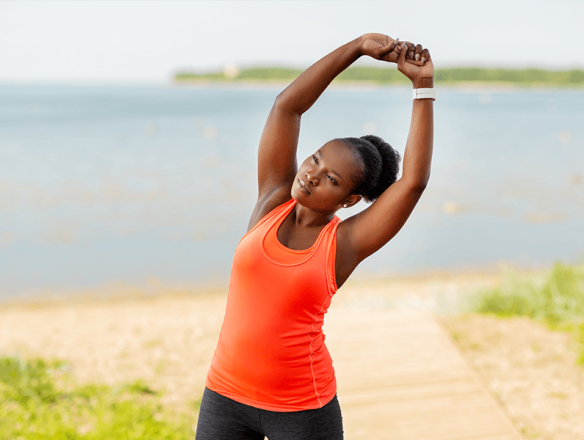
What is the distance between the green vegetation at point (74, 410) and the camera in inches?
116

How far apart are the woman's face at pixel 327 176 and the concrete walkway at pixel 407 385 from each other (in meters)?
1.88

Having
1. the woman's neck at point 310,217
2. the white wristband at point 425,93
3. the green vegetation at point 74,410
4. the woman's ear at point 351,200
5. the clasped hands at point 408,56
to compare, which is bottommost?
the green vegetation at point 74,410

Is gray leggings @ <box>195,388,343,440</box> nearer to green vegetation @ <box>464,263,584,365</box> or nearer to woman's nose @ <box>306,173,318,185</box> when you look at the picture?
woman's nose @ <box>306,173,318,185</box>

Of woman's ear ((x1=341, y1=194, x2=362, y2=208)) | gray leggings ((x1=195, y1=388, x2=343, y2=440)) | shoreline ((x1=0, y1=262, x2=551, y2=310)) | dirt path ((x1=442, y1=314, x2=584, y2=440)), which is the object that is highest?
woman's ear ((x1=341, y1=194, x2=362, y2=208))

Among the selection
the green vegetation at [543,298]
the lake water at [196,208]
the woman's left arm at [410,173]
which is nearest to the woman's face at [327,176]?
the woman's left arm at [410,173]

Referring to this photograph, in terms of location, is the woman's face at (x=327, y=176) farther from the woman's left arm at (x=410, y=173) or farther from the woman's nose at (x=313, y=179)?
the woman's left arm at (x=410, y=173)

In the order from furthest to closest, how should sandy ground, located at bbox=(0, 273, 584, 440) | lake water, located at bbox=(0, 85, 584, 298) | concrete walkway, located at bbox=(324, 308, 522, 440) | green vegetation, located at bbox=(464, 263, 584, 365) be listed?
lake water, located at bbox=(0, 85, 584, 298) → green vegetation, located at bbox=(464, 263, 584, 365) → sandy ground, located at bbox=(0, 273, 584, 440) → concrete walkway, located at bbox=(324, 308, 522, 440)

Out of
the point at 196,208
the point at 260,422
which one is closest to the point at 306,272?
the point at 260,422

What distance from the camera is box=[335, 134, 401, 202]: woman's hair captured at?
5.08 ft

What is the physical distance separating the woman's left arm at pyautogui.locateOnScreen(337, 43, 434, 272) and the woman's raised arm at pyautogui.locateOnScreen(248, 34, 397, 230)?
0.21 m

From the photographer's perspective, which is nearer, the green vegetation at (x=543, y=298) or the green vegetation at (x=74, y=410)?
the green vegetation at (x=74, y=410)

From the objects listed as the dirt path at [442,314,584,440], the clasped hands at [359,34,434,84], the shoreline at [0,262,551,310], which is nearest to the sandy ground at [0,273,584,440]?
the dirt path at [442,314,584,440]

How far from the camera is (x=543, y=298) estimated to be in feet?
16.6

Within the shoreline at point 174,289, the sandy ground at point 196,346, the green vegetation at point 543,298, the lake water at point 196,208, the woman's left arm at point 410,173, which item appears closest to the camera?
the woman's left arm at point 410,173
